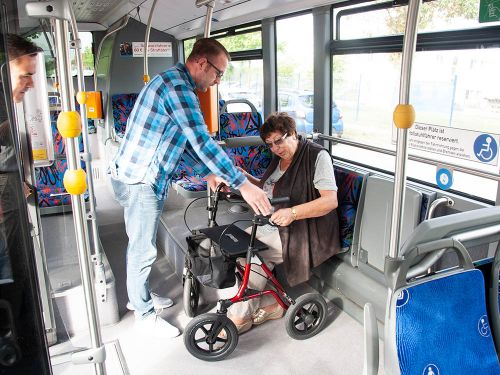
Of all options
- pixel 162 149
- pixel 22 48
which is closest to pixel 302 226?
pixel 162 149

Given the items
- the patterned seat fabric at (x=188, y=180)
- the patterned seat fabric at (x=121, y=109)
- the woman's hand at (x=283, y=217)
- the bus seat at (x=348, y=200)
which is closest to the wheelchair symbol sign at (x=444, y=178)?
the bus seat at (x=348, y=200)

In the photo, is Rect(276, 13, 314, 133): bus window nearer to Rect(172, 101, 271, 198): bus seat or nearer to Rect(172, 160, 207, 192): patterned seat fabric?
Rect(172, 101, 271, 198): bus seat

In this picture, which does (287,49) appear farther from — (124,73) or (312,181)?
(124,73)

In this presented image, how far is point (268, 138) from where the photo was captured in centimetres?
301

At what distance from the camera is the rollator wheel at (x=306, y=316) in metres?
2.91

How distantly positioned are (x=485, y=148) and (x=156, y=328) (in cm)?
229

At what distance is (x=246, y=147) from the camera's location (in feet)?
15.9

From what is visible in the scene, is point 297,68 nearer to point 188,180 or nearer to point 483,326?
point 188,180

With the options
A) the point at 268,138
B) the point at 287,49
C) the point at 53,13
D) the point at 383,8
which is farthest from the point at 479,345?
the point at 287,49

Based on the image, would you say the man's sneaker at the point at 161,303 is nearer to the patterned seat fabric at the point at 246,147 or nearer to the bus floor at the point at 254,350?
the bus floor at the point at 254,350

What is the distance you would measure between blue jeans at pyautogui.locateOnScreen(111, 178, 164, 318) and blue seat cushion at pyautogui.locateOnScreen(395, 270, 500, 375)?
1.81 m

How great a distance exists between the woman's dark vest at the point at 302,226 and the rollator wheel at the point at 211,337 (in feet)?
1.81

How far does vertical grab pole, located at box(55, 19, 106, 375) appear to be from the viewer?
1310 millimetres

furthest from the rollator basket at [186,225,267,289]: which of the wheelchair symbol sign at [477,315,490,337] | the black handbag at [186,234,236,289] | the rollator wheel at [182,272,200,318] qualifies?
the wheelchair symbol sign at [477,315,490,337]
